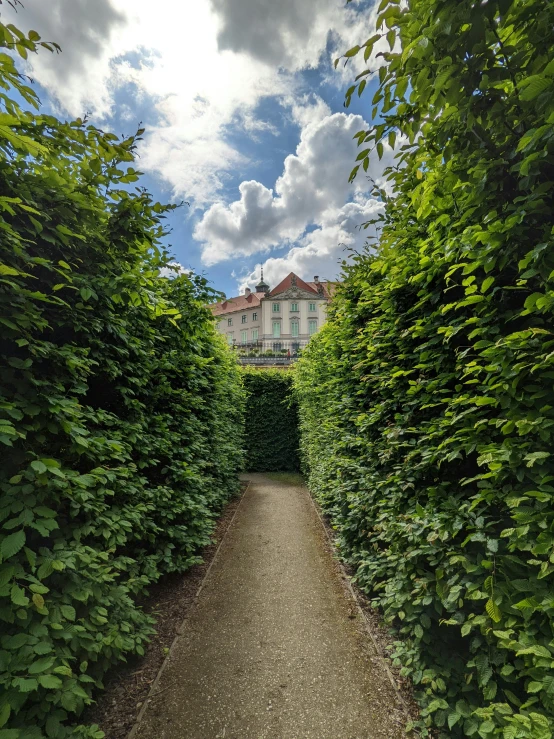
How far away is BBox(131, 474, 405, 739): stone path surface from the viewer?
2354 millimetres

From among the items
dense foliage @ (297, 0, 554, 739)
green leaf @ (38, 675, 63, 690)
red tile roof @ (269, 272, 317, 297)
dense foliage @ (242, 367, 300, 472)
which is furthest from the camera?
red tile roof @ (269, 272, 317, 297)

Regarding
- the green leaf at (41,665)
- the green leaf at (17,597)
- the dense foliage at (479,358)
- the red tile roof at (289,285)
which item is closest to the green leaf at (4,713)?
the green leaf at (41,665)

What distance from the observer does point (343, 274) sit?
4809 mm

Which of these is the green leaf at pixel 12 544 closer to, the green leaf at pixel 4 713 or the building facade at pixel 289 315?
the green leaf at pixel 4 713

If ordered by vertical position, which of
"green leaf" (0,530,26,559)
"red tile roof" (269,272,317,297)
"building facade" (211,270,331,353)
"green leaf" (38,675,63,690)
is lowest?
"green leaf" (38,675,63,690)

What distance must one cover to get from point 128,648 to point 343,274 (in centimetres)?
455

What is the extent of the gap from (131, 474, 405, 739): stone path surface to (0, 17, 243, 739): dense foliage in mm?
563

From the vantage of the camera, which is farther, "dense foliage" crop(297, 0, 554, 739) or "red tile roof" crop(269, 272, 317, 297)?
"red tile roof" crop(269, 272, 317, 297)

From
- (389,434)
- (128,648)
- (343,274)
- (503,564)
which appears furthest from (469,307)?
(128,648)

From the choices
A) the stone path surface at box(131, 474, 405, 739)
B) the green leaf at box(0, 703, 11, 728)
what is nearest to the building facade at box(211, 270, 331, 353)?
the stone path surface at box(131, 474, 405, 739)

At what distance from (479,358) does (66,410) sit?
2.41m

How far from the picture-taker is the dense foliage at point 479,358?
4.44 ft

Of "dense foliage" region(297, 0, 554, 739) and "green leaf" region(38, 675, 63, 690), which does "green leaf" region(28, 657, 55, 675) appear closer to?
"green leaf" region(38, 675, 63, 690)

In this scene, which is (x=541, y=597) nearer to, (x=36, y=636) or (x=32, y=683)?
(x=32, y=683)
